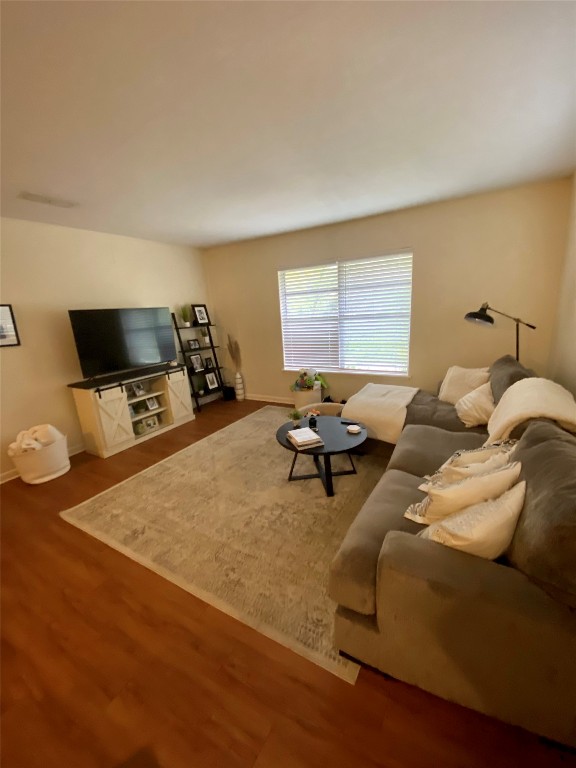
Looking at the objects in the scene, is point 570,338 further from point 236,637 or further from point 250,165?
point 236,637

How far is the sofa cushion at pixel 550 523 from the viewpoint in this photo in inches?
33.9

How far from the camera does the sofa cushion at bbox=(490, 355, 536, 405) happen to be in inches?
89.4

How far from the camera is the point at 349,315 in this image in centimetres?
414

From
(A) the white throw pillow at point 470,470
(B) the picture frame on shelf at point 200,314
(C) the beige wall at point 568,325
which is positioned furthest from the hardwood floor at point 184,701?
(B) the picture frame on shelf at point 200,314

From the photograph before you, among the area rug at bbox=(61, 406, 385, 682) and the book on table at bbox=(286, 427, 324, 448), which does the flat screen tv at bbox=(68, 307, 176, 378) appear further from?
the book on table at bbox=(286, 427, 324, 448)

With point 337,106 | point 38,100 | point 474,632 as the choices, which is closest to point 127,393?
point 38,100

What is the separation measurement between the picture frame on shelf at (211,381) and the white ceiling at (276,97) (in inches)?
107

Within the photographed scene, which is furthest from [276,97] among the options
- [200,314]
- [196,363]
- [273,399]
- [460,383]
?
[273,399]

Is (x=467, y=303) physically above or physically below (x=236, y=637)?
above

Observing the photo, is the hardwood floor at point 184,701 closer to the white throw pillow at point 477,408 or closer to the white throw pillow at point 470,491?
the white throw pillow at point 470,491

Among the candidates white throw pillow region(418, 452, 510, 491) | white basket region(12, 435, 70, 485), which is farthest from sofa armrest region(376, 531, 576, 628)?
white basket region(12, 435, 70, 485)

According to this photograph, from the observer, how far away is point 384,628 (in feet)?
3.77

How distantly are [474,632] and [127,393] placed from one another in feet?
12.3

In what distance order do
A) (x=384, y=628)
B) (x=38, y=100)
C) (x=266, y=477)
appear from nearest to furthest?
(x=384, y=628) → (x=38, y=100) → (x=266, y=477)
